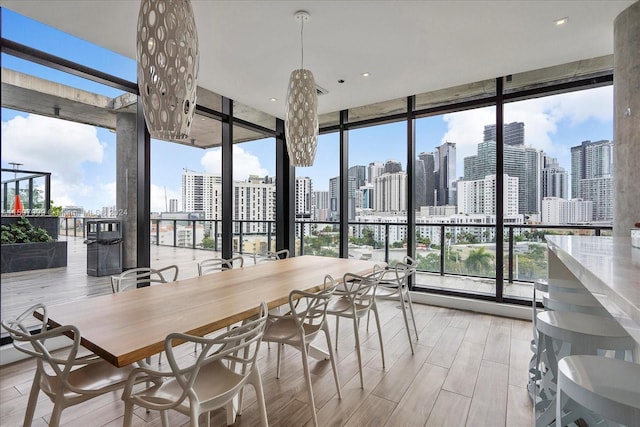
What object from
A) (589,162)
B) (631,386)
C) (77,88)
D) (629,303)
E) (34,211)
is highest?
(77,88)

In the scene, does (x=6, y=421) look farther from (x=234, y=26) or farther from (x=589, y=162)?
(x=589, y=162)

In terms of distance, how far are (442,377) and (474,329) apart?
3.94ft

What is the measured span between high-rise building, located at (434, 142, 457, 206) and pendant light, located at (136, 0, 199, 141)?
359 centimetres

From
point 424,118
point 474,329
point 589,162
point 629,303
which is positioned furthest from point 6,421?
point 589,162

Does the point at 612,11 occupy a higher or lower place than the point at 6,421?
higher

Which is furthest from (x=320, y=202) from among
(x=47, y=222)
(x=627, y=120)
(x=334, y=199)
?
(x=627, y=120)

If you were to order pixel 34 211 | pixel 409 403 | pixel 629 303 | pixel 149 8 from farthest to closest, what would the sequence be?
pixel 34 211
pixel 409 403
pixel 149 8
pixel 629 303

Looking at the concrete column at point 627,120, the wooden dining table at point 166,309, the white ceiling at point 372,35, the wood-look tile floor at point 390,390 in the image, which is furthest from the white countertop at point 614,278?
the white ceiling at point 372,35

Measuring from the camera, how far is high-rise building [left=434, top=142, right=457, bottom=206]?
4445 mm

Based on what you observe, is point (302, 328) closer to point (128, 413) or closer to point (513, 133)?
point (128, 413)

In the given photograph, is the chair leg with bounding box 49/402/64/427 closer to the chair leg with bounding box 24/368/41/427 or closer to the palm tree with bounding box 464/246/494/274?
the chair leg with bounding box 24/368/41/427

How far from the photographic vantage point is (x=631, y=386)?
0.94 meters

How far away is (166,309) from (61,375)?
49cm

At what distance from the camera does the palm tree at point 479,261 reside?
4.16 meters
